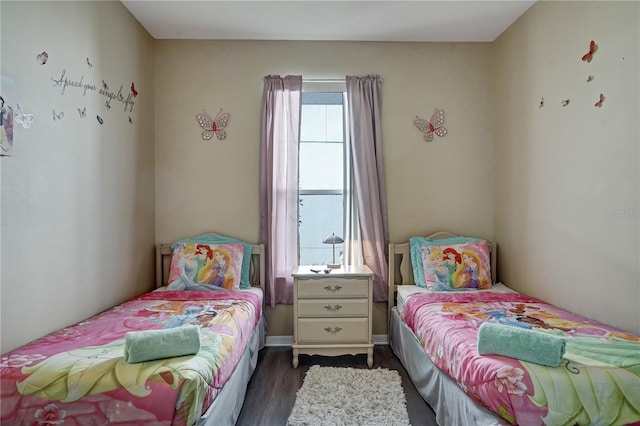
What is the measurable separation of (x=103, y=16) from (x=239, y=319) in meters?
2.11

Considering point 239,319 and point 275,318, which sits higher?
point 239,319

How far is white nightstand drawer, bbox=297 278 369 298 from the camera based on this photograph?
2820 millimetres

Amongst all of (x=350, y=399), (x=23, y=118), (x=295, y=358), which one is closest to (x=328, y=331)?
(x=295, y=358)

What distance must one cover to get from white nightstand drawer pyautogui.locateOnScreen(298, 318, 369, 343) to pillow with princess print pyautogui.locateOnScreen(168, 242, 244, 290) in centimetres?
63

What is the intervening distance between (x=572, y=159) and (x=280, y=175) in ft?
6.84

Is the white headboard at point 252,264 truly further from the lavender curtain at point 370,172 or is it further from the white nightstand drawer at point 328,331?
the lavender curtain at point 370,172

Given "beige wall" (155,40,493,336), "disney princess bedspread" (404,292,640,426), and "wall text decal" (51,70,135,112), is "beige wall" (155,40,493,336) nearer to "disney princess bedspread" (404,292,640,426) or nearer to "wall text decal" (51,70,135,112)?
"wall text decal" (51,70,135,112)

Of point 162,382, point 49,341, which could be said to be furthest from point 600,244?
point 49,341

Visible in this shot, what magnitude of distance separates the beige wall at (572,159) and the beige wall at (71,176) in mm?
2941

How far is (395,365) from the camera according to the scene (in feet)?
9.29

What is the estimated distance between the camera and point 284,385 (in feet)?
8.30

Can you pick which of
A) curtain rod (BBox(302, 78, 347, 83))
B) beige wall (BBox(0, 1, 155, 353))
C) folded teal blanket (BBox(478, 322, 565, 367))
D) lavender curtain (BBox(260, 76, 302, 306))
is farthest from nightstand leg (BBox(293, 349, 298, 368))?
curtain rod (BBox(302, 78, 347, 83))

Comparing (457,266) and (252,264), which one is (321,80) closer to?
(252,264)

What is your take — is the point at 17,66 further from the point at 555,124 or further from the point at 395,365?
the point at 555,124
